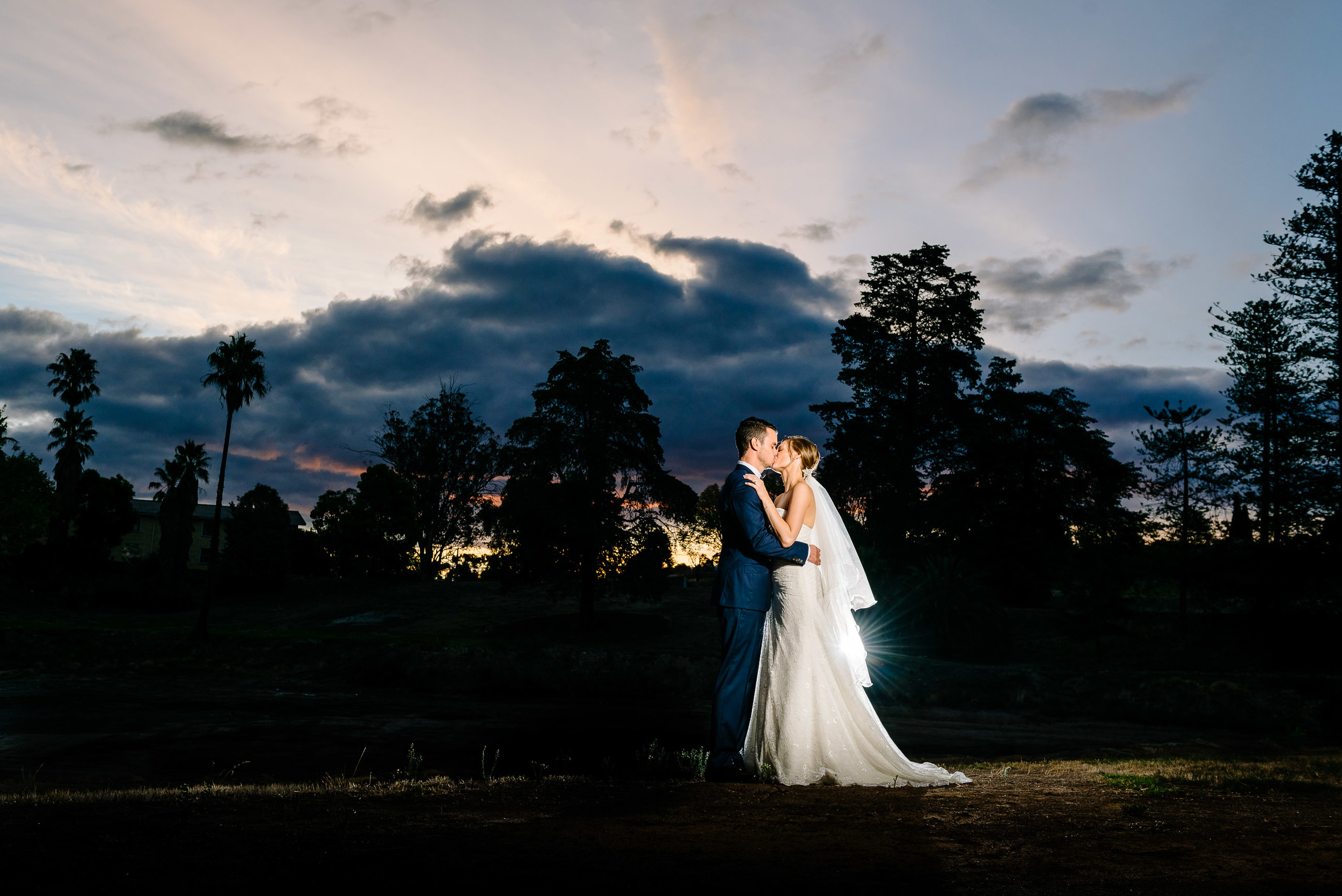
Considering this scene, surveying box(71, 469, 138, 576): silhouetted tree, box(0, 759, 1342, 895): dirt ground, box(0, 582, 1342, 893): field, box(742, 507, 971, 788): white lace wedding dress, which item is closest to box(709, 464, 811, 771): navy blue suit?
Result: box(742, 507, 971, 788): white lace wedding dress

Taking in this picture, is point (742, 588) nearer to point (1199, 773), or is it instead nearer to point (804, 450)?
point (804, 450)

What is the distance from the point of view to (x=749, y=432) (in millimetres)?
6574

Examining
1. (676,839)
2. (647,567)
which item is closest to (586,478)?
(647,567)

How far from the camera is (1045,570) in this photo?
139ft

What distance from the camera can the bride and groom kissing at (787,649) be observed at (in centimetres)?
638

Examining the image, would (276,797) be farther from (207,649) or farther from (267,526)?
(267,526)

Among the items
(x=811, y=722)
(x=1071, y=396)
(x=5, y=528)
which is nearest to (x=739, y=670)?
(x=811, y=722)

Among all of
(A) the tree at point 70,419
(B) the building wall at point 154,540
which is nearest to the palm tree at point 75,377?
(A) the tree at point 70,419

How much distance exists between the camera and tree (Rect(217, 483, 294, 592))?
56.2 meters

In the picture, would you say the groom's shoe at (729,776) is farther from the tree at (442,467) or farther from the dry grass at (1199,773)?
the tree at (442,467)

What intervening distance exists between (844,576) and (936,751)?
7.79 m

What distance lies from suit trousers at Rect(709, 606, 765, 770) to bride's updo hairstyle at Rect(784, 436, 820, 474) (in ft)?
3.92

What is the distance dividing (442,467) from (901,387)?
37062 mm

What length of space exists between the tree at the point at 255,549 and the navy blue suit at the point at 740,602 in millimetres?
56473
